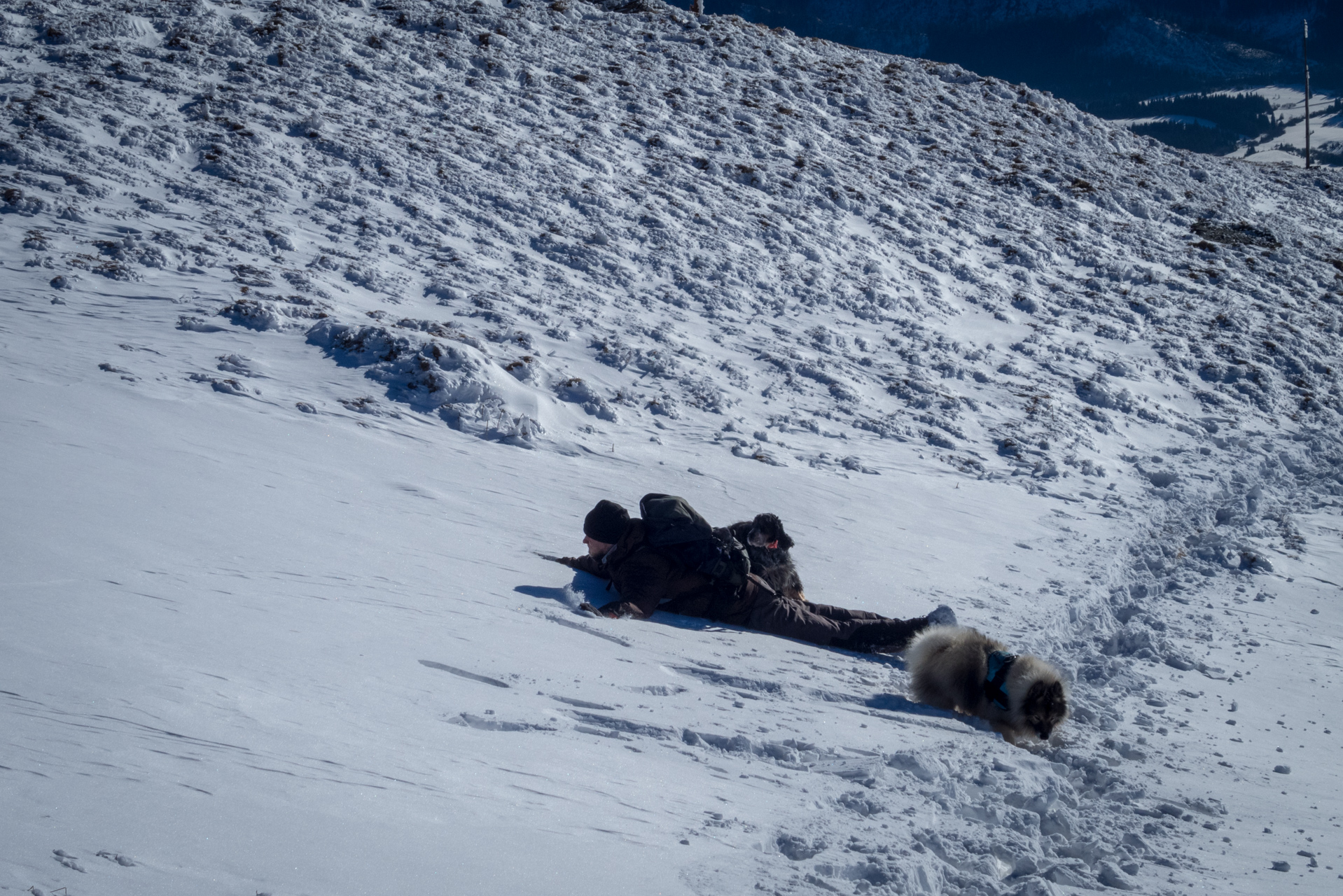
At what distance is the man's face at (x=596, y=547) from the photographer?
190 inches

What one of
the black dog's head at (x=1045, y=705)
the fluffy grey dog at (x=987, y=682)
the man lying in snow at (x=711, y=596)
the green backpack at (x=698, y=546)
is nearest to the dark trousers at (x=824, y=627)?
the man lying in snow at (x=711, y=596)

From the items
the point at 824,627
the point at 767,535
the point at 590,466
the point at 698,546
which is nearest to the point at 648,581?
the point at 698,546

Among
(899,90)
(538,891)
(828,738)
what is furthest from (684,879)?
(899,90)

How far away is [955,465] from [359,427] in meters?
5.36

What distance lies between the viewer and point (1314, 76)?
83.9 meters

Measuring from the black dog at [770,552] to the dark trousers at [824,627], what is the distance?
191mm

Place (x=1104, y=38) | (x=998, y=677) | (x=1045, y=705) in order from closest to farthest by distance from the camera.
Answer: (x=1045, y=705) < (x=998, y=677) < (x=1104, y=38)

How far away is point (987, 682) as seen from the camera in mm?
3920

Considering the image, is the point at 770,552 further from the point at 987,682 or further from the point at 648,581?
the point at 987,682

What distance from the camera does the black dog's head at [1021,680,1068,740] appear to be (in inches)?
144

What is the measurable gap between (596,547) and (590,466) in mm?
1943

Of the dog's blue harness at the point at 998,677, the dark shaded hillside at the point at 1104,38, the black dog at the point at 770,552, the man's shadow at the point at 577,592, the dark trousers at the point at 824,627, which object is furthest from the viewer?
the dark shaded hillside at the point at 1104,38

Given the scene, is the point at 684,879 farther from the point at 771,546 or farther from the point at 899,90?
the point at 899,90

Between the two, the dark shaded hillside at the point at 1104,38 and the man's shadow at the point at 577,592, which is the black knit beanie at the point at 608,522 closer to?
the man's shadow at the point at 577,592
